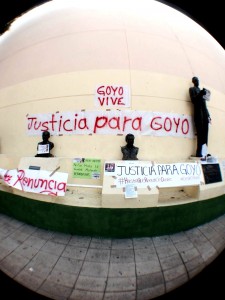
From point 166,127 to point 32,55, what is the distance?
4.07 metres

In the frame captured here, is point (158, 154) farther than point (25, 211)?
Yes

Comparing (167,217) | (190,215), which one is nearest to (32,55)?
(167,217)

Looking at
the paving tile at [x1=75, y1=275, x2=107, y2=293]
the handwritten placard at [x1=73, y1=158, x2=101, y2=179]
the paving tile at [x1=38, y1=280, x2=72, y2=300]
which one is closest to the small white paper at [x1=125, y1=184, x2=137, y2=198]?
the handwritten placard at [x1=73, y1=158, x2=101, y2=179]

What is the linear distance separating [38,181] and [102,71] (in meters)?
2.93

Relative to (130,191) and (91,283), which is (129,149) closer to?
(130,191)

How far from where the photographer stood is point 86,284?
2.87 m

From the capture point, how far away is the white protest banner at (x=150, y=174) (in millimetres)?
3729

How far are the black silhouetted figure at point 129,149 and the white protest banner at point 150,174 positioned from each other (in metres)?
0.31

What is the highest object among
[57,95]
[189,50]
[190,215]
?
[189,50]

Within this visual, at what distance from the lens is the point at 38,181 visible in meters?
3.89

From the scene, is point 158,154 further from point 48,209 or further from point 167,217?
point 48,209

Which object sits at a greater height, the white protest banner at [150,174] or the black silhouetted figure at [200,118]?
the black silhouetted figure at [200,118]

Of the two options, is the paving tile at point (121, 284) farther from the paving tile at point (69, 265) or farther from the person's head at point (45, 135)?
the person's head at point (45, 135)

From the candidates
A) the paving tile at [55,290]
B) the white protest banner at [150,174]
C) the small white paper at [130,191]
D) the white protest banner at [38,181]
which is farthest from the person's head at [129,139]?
the paving tile at [55,290]
